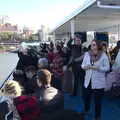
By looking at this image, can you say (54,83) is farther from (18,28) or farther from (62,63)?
(18,28)

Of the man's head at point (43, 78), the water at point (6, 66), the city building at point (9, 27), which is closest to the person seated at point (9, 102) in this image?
the man's head at point (43, 78)

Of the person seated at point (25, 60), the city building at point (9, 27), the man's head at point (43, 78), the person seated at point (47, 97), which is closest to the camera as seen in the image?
the person seated at point (47, 97)

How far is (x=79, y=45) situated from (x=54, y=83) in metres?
1.04

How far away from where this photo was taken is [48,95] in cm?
499

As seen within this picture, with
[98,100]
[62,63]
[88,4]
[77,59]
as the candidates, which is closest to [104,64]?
[98,100]

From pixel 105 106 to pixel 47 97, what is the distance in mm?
3986

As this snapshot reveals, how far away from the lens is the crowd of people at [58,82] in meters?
4.16

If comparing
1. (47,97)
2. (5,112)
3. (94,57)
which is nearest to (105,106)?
(94,57)

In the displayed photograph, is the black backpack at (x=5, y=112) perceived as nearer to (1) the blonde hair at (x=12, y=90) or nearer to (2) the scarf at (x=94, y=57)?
(1) the blonde hair at (x=12, y=90)

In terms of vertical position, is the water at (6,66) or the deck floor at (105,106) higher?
the water at (6,66)

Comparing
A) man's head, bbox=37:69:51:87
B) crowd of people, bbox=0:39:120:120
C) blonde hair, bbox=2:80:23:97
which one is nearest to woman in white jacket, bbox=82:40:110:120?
crowd of people, bbox=0:39:120:120

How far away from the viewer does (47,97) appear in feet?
16.2

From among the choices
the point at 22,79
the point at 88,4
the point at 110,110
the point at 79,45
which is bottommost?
the point at 110,110

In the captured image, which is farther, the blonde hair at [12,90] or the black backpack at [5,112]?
the blonde hair at [12,90]
